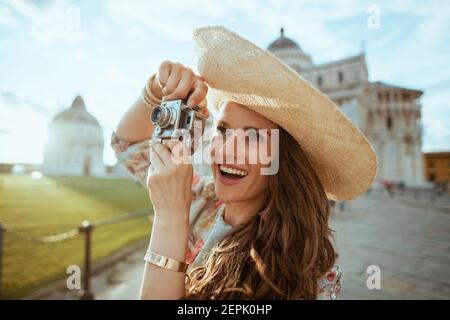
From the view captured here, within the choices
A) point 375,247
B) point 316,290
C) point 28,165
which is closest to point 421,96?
point 375,247

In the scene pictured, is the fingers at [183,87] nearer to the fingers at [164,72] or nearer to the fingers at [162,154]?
the fingers at [164,72]

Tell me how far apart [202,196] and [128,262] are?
187 inches

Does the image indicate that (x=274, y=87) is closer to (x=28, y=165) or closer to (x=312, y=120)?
(x=312, y=120)

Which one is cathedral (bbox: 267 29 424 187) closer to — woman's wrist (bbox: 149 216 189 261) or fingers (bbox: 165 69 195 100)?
fingers (bbox: 165 69 195 100)

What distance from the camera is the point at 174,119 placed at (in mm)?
1145

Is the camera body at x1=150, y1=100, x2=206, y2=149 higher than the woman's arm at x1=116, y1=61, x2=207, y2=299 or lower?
higher

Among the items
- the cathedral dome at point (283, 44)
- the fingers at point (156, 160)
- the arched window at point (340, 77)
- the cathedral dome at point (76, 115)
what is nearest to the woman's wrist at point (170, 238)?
the fingers at point (156, 160)

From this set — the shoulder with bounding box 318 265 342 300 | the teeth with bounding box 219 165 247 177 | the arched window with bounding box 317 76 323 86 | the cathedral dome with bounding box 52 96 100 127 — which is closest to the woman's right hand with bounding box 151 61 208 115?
the teeth with bounding box 219 165 247 177

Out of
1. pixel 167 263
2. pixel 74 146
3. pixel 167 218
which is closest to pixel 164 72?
pixel 167 218

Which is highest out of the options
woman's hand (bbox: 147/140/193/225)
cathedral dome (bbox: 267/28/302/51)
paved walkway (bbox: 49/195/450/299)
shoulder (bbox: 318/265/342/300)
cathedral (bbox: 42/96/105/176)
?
cathedral dome (bbox: 267/28/302/51)

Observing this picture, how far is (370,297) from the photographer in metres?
4.04

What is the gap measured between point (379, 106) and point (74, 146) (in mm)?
60809

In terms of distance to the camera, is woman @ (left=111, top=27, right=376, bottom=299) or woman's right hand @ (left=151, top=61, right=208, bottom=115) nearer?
woman @ (left=111, top=27, right=376, bottom=299)

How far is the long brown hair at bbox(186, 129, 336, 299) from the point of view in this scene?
111cm
